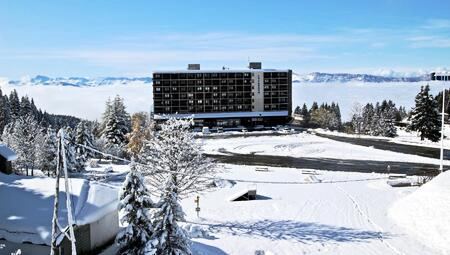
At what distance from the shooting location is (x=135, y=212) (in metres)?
16.9

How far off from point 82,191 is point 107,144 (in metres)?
51.6

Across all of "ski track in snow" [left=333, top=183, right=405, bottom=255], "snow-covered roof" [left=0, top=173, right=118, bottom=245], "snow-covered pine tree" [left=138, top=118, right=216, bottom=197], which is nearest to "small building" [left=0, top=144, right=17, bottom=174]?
"snow-covered roof" [left=0, top=173, right=118, bottom=245]

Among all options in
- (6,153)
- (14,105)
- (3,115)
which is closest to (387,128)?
(6,153)

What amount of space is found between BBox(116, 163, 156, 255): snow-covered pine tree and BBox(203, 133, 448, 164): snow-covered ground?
150 ft

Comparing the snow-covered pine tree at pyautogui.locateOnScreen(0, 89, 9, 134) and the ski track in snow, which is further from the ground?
the snow-covered pine tree at pyautogui.locateOnScreen(0, 89, 9, 134)

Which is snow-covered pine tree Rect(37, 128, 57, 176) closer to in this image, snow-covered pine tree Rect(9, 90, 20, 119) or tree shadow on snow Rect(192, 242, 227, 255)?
tree shadow on snow Rect(192, 242, 227, 255)

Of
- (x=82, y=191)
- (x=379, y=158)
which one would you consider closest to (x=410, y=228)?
(x=82, y=191)

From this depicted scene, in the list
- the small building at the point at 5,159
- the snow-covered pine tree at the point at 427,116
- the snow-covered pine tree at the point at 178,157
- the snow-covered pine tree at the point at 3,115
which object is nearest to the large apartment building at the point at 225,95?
the snow-covered pine tree at the point at 3,115

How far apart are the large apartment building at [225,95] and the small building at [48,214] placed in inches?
3333

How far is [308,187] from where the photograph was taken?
38844 millimetres

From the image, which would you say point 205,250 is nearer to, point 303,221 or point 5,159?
point 303,221

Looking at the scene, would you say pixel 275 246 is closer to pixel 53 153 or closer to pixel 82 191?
pixel 82 191

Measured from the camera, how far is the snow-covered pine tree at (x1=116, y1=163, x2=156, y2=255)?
54.7ft

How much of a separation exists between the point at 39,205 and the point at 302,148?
54952 millimetres
